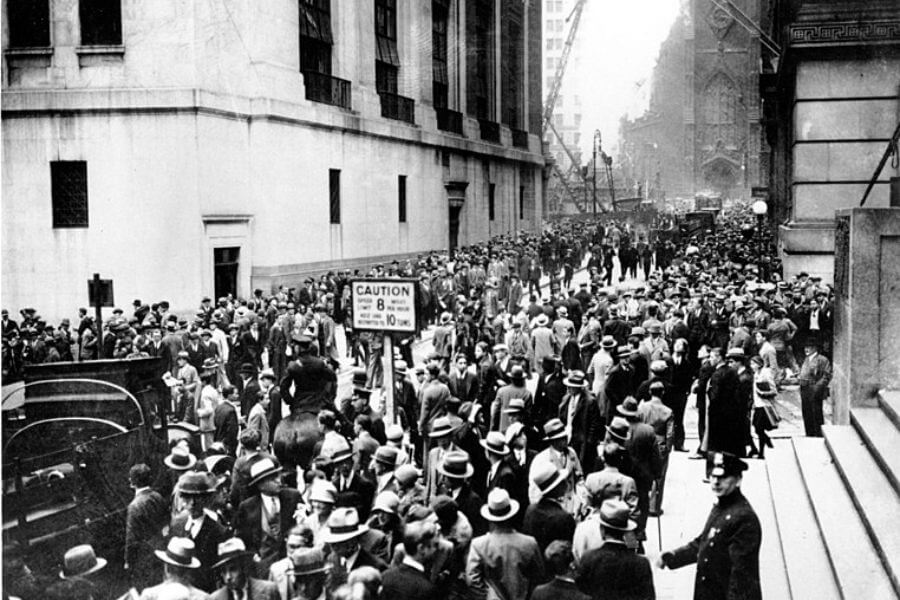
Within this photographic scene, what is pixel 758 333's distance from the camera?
56.0 feet

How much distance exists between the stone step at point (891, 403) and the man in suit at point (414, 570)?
5699 millimetres

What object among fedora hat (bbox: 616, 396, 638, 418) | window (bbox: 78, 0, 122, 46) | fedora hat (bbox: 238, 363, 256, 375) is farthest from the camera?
window (bbox: 78, 0, 122, 46)

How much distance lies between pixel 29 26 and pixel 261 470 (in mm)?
20423

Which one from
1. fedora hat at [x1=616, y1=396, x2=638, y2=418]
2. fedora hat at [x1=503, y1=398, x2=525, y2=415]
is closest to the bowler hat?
fedora hat at [x1=616, y1=396, x2=638, y2=418]

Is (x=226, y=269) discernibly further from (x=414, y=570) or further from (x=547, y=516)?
(x=414, y=570)

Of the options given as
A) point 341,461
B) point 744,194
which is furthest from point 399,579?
point 744,194

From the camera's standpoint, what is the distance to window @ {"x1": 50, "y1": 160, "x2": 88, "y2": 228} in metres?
24.1

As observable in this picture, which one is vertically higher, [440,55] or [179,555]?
[440,55]

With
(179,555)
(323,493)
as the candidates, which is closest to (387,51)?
(323,493)

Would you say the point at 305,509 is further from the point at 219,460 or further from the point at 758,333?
the point at 758,333

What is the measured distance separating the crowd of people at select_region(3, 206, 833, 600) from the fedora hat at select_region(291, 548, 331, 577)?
1 centimetres

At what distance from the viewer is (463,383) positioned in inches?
528

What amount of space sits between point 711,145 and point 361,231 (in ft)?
242

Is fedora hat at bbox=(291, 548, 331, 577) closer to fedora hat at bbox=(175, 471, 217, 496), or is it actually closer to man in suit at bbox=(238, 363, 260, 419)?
fedora hat at bbox=(175, 471, 217, 496)
